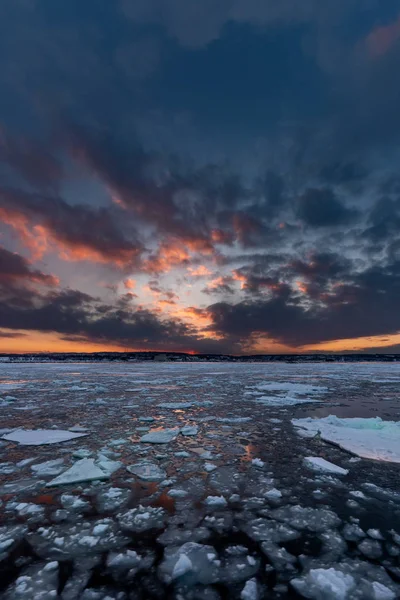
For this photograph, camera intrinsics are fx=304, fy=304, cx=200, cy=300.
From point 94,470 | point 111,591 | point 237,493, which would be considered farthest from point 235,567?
point 94,470

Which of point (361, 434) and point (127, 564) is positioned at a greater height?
point (127, 564)

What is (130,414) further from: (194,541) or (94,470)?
(194,541)

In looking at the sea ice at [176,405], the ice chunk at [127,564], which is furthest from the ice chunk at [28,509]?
the sea ice at [176,405]

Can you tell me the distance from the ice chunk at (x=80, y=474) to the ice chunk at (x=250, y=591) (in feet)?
8.78

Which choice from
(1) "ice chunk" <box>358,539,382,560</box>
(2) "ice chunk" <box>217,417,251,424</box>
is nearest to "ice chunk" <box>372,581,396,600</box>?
(1) "ice chunk" <box>358,539,382,560</box>

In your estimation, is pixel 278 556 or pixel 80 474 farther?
pixel 80 474

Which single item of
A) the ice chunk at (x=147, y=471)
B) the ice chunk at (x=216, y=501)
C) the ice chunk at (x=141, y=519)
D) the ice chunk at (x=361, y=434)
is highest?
the ice chunk at (x=141, y=519)

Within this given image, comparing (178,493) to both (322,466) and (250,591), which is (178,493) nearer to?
(250,591)

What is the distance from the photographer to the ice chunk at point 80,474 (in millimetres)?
4184

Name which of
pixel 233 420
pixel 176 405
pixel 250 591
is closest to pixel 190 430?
pixel 233 420

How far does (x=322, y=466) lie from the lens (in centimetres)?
479

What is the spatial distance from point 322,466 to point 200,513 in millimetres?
2390

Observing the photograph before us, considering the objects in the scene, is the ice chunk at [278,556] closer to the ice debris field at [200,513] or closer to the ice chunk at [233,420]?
the ice debris field at [200,513]

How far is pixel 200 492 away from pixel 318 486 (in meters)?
1.61
